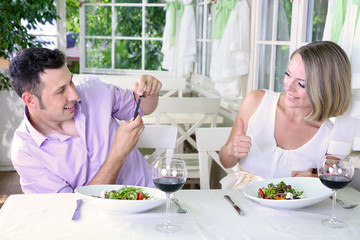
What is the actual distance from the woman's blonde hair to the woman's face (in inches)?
0.7

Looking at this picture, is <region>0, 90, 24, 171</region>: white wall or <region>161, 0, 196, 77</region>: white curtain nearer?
<region>0, 90, 24, 171</region>: white wall

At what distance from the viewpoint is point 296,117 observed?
1981 millimetres

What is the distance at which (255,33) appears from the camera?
3.27 meters

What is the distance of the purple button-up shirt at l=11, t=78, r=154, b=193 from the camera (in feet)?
5.74

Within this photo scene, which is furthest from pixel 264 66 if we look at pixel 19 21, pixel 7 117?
pixel 7 117

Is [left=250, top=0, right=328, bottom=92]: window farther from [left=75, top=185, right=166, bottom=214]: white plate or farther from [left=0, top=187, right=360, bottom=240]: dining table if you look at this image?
[left=75, top=185, right=166, bottom=214]: white plate

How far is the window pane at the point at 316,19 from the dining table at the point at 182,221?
1.17 meters

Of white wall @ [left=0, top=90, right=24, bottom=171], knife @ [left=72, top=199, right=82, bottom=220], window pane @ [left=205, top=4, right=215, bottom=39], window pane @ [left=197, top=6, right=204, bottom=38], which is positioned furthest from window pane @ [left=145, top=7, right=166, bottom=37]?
knife @ [left=72, top=199, right=82, bottom=220]

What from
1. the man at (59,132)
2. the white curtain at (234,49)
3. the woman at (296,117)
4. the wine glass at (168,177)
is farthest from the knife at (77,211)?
the white curtain at (234,49)

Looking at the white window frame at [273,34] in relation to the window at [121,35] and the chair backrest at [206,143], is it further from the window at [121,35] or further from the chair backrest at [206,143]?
the window at [121,35]

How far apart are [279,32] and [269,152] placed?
119cm

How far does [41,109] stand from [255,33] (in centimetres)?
189

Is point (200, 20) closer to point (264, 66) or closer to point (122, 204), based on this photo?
point (264, 66)

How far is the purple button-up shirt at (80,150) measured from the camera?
1.75 metres
